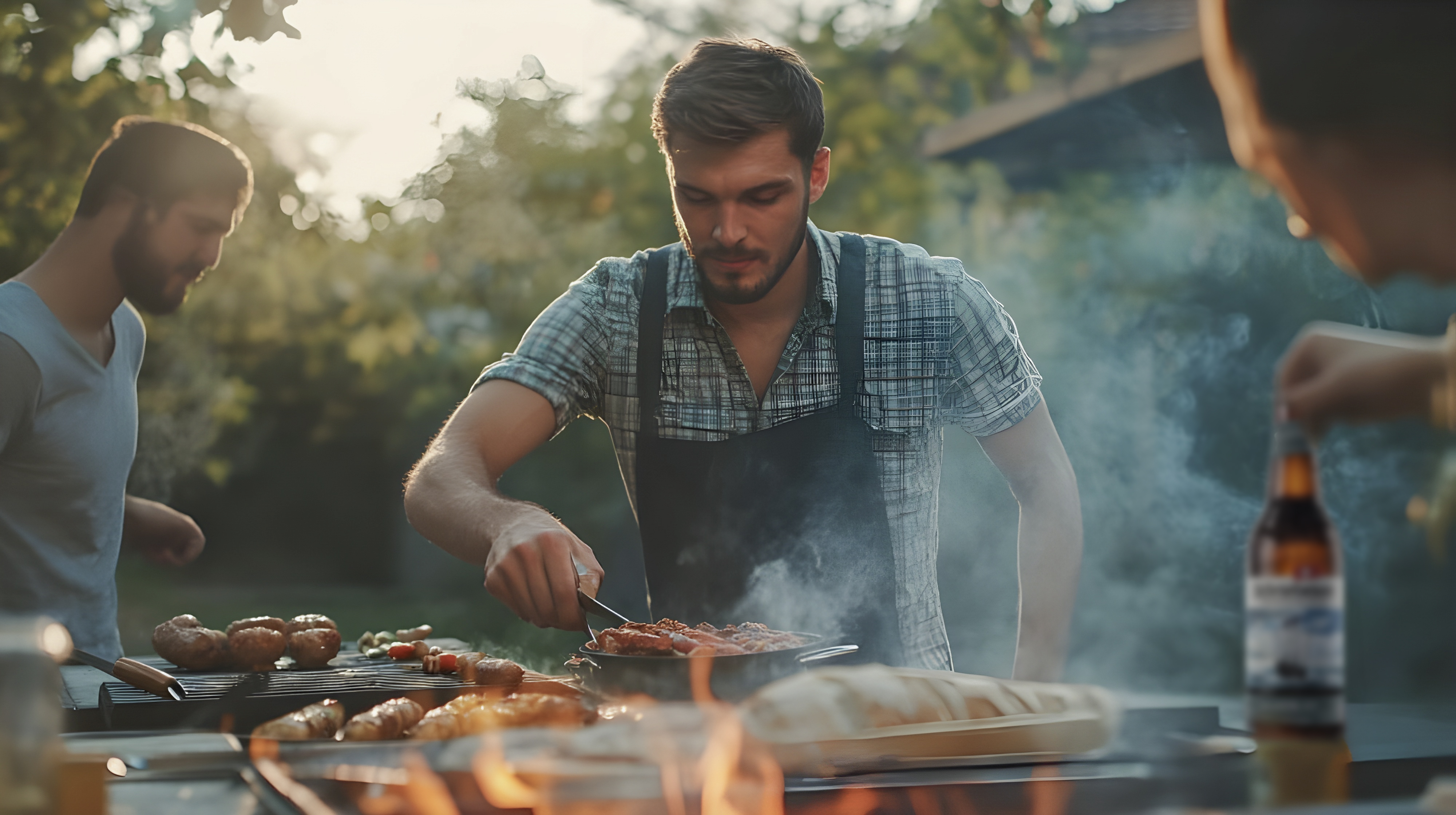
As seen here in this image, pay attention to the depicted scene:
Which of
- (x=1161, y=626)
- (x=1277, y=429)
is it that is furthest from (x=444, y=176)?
(x=1277, y=429)

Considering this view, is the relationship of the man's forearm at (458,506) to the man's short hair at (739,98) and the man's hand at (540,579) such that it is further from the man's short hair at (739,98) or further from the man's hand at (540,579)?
the man's short hair at (739,98)

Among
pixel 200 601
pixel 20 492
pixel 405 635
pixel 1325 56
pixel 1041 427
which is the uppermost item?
pixel 1325 56

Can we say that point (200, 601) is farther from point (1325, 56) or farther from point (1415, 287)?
point (1325, 56)

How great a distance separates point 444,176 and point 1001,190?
15.2 ft

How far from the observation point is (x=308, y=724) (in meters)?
1.70

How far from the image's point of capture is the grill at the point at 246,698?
1993 millimetres

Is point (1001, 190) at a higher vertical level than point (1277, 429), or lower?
higher

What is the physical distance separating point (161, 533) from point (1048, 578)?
266 centimetres

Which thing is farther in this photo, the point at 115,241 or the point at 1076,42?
the point at 1076,42

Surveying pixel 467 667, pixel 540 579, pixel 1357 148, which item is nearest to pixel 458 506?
pixel 467 667

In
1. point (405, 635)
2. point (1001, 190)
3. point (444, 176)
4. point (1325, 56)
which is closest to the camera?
point (1325, 56)

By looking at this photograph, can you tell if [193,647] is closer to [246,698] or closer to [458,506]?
[246,698]

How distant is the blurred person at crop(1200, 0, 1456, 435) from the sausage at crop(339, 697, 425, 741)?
1355 mm

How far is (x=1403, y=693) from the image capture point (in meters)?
5.14
